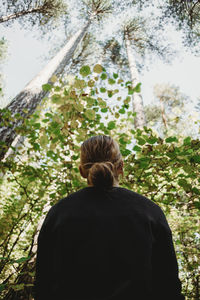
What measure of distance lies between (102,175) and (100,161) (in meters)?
0.11

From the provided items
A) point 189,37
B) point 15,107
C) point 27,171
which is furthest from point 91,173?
point 189,37

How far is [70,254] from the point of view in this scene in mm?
811

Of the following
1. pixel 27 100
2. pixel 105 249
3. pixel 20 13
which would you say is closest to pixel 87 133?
pixel 105 249

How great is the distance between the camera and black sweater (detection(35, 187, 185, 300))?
0.75m

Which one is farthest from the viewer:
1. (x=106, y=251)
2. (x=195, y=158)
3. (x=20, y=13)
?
(x=20, y=13)

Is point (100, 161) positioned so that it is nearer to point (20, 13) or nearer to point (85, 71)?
point (85, 71)

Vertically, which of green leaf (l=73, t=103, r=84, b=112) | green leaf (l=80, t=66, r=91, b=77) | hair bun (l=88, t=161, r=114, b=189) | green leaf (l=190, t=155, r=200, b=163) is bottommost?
hair bun (l=88, t=161, r=114, b=189)

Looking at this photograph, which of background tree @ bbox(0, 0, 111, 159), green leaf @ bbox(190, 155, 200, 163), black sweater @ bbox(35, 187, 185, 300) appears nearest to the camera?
black sweater @ bbox(35, 187, 185, 300)

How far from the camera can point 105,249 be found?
30.7 inches

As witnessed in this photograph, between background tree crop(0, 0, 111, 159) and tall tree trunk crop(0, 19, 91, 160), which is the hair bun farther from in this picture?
tall tree trunk crop(0, 19, 91, 160)

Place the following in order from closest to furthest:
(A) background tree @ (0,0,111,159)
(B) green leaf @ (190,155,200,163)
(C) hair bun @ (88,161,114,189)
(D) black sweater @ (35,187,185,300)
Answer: (D) black sweater @ (35,187,185,300)
(C) hair bun @ (88,161,114,189)
(B) green leaf @ (190,155,200,163)
(A) background tree @ (0,0,111,159)

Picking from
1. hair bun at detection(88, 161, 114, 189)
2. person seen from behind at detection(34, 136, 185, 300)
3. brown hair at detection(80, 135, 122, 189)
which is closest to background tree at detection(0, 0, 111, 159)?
brown hair at detection(80, 135, 122, 189)

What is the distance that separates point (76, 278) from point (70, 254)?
0.10 meters

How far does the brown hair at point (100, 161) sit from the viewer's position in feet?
3.06
